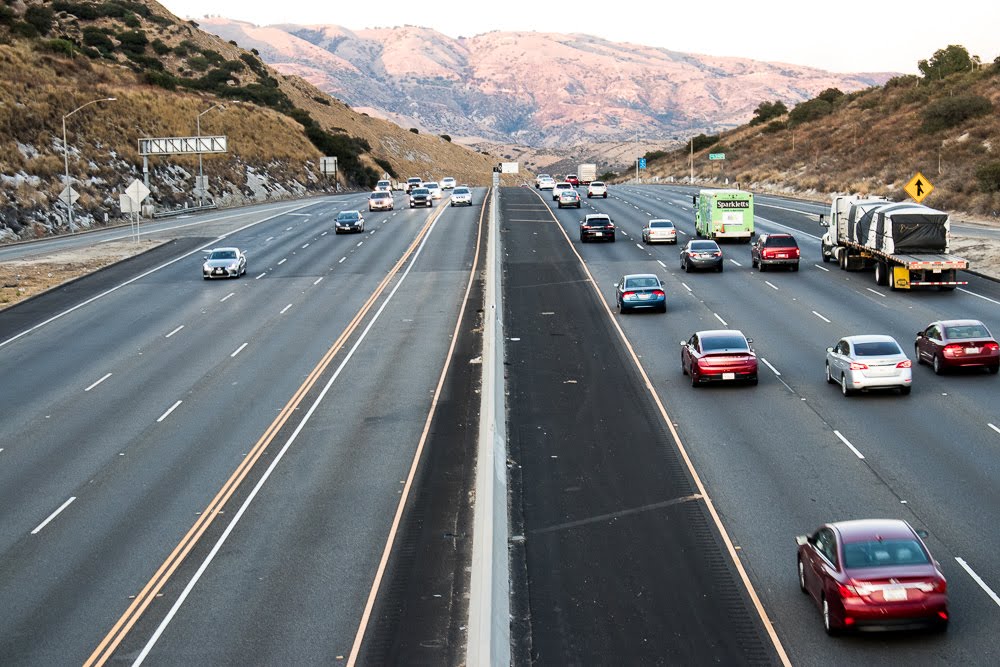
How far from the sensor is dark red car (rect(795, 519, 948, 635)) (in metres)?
13.7

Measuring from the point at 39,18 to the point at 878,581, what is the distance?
145m

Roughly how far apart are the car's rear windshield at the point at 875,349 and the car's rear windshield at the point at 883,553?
1387cm

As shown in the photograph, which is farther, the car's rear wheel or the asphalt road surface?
the asphalt road surface

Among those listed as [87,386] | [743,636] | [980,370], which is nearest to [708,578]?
[743,636]

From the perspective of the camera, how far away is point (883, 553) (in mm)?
14172

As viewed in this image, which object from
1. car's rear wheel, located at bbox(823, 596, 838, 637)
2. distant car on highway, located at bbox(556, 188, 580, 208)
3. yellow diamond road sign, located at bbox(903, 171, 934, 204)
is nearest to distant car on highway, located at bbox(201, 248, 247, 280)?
yellow diamond road sign, located at bbox(903, 171, 934, 204)

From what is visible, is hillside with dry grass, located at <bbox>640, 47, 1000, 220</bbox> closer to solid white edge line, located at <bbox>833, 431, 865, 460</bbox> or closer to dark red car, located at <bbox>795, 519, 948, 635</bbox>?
solid white edge line, located at <bbox>833, 431, 865, 460</bbox>

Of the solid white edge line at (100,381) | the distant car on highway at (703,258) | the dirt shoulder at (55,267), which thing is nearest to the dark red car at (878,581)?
the solid white edge line at (100,381)

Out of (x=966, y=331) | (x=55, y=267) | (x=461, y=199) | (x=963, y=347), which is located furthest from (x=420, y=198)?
(x=963, y=347)

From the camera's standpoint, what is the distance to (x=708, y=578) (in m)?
16.4

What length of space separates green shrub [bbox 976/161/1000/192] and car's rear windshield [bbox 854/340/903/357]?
48635 millimetres

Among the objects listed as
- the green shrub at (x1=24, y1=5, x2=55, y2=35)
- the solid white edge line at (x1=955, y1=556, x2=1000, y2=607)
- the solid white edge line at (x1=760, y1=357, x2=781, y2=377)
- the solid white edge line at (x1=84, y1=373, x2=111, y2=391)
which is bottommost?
the solid white edge line at (x1=84, y1=373, x2=111, y2=391)

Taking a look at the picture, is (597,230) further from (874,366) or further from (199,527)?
(199,527)

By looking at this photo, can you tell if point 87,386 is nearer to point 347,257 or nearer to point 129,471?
point 129,471
